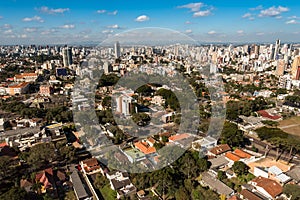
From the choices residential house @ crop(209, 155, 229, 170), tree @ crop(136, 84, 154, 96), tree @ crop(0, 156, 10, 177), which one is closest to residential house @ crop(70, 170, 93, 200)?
tree @ crop(0, 156, 10, 177)

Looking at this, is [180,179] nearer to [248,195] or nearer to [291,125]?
[248,195]

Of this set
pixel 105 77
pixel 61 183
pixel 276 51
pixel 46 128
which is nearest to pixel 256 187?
pixel 61 183

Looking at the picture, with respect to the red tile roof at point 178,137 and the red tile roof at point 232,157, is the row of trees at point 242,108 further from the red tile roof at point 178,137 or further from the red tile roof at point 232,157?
the red tile roof at point 232,157

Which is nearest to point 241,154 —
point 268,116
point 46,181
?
point 268,116

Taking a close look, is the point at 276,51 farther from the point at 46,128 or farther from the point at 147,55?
the point at 46,128

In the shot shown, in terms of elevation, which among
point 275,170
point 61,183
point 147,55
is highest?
point 147,55

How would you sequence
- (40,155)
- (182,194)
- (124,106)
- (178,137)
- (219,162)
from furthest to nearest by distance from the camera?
(124,106) → (178,137) → (219,162) → (40,155) → (182,194)
